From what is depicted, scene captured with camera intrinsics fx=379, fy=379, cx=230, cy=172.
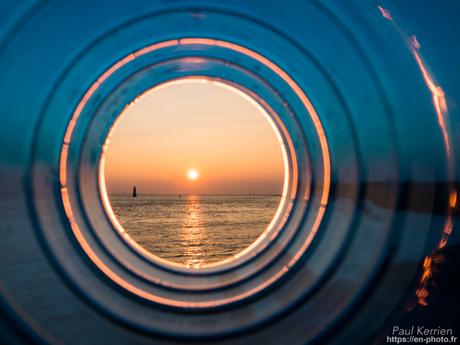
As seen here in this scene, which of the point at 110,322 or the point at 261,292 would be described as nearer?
the point at 110,322

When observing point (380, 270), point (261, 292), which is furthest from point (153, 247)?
point (380, 270)

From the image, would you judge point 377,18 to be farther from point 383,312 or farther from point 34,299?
point 34,299

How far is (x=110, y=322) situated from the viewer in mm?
2504

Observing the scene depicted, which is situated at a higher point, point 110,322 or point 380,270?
point 380,270

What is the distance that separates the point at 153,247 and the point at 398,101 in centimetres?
995

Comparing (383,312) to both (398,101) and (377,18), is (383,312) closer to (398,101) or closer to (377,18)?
(398,101)

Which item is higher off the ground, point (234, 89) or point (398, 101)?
point (234, 89)

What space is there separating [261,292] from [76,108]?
202 cm

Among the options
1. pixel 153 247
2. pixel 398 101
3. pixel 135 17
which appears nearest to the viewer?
pixel 398 101

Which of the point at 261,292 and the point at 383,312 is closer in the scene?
the point at 383,312

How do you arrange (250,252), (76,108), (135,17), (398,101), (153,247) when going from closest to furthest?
(398,101), (135,17), (76,108), (250,252), (153,247)

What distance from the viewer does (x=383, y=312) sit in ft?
7.49

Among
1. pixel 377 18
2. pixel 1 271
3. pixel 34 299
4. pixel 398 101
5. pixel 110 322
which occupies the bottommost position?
pixel 110 322

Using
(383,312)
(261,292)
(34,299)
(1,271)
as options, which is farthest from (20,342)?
(383,312)
